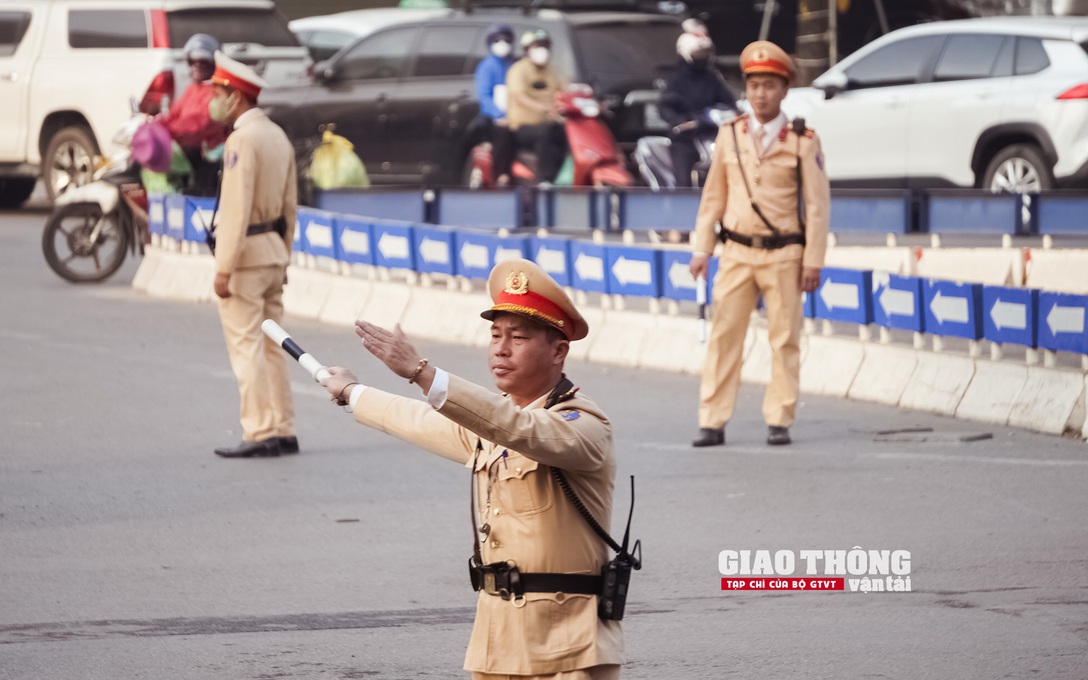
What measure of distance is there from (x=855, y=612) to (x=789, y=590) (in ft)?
1.40

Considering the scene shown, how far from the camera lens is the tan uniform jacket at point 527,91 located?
19.2m

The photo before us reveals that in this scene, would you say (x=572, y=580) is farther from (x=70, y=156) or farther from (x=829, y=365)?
(x=70, y=156)

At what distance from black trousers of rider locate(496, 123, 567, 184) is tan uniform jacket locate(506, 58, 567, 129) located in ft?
0.23

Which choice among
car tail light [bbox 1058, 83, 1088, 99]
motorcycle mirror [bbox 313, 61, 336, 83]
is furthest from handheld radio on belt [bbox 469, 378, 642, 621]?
motorcycle mirror [bbox 313, 61, 336, 83]

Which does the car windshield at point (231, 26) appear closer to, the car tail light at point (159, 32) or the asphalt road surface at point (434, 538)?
the car tail light at point (159, 32)

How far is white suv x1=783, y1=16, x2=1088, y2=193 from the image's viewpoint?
1717 centimetres

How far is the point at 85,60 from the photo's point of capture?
70.8ft

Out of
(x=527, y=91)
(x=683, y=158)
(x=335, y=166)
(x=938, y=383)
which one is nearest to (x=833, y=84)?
(x=683, y=158)

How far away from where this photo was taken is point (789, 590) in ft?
24.8

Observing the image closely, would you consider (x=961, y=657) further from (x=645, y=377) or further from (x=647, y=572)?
(x=645, y=377)

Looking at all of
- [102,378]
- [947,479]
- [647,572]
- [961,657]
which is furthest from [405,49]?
[961,657]

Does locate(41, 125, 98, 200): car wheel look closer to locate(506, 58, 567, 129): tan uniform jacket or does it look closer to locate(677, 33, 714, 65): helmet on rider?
locate(506, 58, 567, 129): tan uniform jacket

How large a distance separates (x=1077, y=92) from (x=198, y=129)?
765cm

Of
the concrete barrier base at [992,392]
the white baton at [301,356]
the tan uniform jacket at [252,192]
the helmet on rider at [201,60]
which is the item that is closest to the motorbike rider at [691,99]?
the helmet on rider at [201,60]
